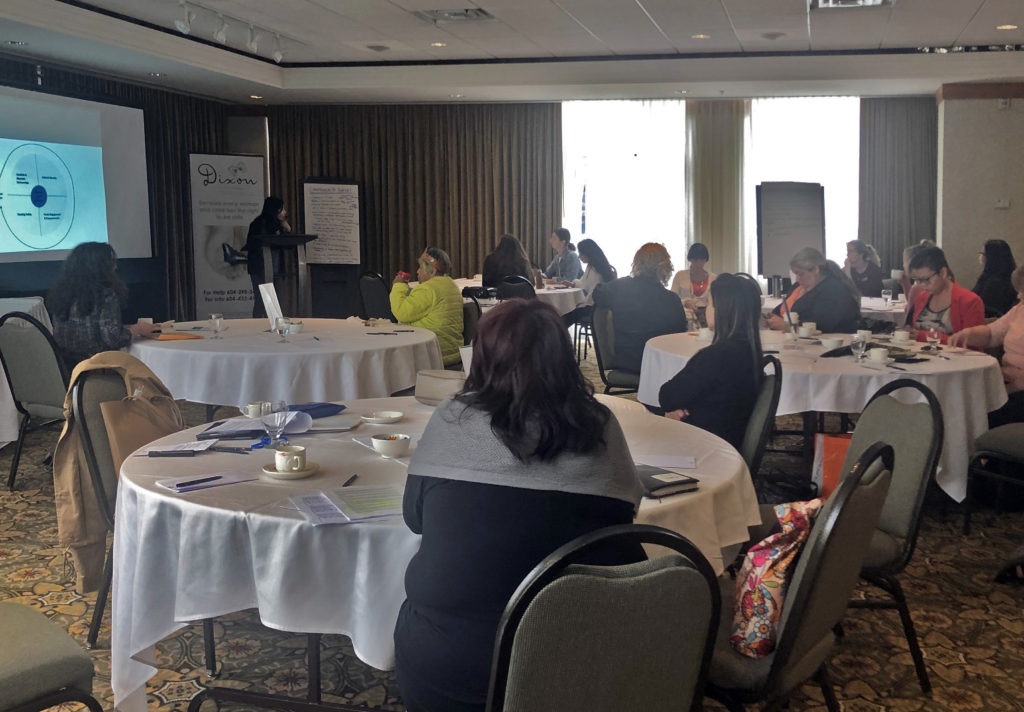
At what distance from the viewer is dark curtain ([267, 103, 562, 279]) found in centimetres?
1180

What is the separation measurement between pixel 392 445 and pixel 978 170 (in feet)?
30.6

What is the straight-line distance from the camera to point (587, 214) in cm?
1199

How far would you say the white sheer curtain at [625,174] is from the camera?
11641 mm

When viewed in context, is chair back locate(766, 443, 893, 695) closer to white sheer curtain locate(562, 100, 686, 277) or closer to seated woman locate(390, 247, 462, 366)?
seated woman locate(390, 247, 462, 366)

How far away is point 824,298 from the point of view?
19.3ft

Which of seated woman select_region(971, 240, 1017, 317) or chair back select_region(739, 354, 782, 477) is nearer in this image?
chair back select_region(739, 354, 782, 477)

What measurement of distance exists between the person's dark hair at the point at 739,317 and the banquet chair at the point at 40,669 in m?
2.59

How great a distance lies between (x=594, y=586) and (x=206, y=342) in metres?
4.32

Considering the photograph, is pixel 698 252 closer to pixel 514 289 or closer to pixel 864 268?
pixel 864 268

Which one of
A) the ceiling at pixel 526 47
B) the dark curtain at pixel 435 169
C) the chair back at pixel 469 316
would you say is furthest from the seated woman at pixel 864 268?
the dark curtain at pixel 435 169

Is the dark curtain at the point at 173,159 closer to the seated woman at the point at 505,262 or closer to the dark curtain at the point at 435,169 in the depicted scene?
the dark curtain at the point at 435,169

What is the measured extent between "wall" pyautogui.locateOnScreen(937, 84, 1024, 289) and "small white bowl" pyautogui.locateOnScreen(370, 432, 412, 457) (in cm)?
906

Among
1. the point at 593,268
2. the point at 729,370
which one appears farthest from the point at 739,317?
the point at 593,268

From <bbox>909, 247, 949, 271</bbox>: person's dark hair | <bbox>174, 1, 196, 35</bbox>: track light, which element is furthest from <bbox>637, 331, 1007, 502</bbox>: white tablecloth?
<bbox>174, 1, 196, 35</bbox>: track light
